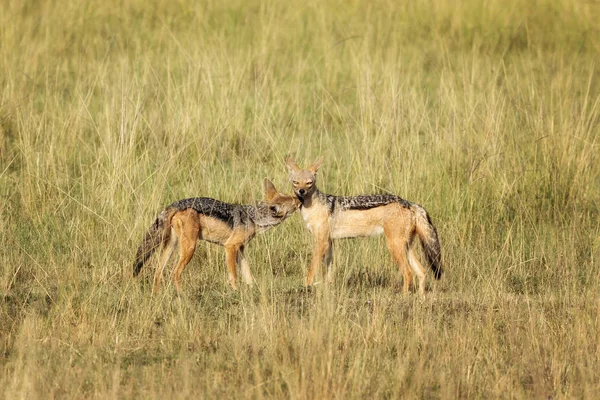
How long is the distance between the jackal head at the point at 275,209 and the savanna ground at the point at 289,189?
209 millimetres

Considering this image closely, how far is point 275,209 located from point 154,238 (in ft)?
3.40

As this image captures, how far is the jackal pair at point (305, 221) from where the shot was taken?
25.4ft

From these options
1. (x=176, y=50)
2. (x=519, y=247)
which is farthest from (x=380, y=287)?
(x=176, y=50)

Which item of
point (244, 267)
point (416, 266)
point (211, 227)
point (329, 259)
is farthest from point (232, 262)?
point (416, 266)

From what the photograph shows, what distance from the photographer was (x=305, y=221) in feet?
27.5

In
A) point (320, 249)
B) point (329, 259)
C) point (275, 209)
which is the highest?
point (275, 209)

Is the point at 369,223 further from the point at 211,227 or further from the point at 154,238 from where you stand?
the point at 154,238

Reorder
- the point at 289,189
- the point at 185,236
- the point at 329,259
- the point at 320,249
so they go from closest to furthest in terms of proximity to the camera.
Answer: the point at 185,236 → the point at 320,249 → the point at 329,259 → the point at 289,189

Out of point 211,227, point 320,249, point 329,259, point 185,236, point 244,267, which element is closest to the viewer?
point 185,236

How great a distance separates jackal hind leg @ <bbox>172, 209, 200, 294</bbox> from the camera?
766 cm

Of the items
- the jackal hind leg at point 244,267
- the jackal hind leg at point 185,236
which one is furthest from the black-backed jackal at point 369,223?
the jackal hind leg at point 185,236

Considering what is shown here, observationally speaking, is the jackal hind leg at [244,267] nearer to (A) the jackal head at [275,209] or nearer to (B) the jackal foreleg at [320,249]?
(A) the jackal head at [275,209]

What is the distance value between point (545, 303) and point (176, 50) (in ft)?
23.1

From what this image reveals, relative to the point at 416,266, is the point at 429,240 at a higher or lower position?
higher
